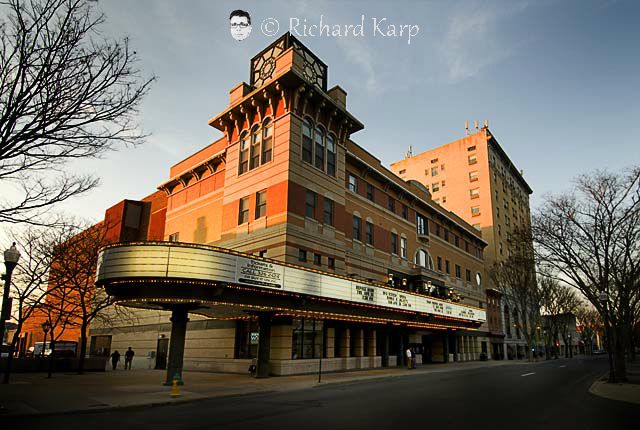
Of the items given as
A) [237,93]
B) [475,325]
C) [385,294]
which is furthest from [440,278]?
[237,93]

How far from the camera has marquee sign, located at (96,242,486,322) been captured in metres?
19.7

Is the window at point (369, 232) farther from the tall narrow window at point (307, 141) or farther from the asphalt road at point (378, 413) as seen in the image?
the asphalt road at point (378, 413)

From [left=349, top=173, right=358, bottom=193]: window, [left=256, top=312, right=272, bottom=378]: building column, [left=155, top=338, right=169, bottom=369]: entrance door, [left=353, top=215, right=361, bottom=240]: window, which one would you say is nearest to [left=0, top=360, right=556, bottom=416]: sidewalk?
[left=256, top=312, right=272, bottom=378]: building column

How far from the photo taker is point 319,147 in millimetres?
32375

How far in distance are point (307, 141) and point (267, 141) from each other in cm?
286

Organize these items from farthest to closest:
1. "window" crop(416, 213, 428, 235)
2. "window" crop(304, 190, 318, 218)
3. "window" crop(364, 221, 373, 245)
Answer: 1. "window" crop(416, 213, 428, 235)
2. "window" crop(364, 221, 373, 245)
3. "window" crop(304, 190, 318, 218)

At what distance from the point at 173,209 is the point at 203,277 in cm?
2276

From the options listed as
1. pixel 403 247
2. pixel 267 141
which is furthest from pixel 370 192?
pixel 267 141

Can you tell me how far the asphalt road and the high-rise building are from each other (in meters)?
47.8

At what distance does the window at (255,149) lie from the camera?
32.2 meters

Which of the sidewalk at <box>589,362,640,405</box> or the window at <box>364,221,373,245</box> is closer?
the sidewalk at <box>589,362,640,405</box>

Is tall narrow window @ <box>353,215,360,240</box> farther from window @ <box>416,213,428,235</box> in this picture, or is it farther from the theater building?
window @ <box>416,213,428,235</box>

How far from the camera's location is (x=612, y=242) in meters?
25.8

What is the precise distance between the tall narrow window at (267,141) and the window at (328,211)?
5.09 m
